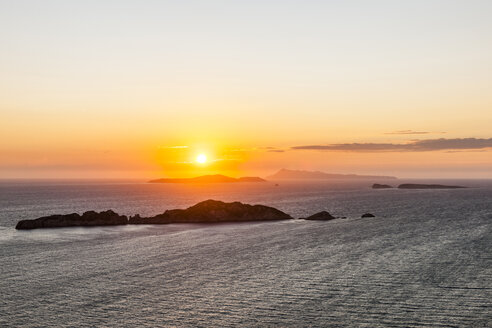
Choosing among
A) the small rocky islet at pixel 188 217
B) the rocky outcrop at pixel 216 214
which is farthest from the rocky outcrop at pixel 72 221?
the rocky outcrop at pixel 216 214

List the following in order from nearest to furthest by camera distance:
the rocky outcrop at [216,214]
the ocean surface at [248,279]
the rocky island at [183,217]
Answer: the ocean surface at [248,279]
the rocky island at [183,217]
the rocky outcrop at [216,214]

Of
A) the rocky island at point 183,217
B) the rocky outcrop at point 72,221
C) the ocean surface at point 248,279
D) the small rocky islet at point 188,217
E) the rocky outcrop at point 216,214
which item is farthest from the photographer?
the rocky outcrop at point 216,214

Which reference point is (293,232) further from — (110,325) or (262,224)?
(110,325)

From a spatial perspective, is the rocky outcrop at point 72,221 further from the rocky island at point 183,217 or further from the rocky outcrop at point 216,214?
the rocky outcrop at point 216,214

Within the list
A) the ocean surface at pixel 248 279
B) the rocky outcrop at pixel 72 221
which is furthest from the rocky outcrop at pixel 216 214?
the ocean surface at pixel 248 279

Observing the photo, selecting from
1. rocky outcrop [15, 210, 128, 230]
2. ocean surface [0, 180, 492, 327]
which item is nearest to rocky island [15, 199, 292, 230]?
rocky outcrop [15, 210, 128, 230]

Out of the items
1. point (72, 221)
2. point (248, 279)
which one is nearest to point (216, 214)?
point (72, 221)

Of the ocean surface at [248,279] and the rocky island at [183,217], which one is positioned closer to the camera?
the ocean surface at [248,279]
